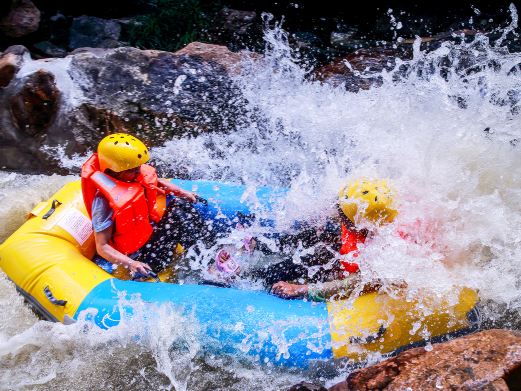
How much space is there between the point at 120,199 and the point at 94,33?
6.20 meters

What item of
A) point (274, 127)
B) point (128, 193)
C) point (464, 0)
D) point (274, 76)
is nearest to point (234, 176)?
point (274, 127)

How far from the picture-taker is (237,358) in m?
3.14

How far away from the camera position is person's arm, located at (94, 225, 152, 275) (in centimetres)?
348

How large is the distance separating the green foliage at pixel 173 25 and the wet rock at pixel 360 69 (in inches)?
113

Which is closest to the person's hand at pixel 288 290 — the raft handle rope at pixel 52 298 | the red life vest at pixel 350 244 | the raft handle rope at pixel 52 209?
the red life vest at pixel 350 244

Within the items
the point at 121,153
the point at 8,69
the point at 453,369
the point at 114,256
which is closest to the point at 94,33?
the point at 8,69

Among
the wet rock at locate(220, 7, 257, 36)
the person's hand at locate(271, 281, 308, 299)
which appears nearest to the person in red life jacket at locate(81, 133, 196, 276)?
the person's hand at locate(271, 281, 308, 299)

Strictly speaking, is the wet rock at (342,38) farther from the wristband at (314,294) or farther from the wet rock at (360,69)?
the wristband at (314,294)

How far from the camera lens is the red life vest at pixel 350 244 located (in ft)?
10.7

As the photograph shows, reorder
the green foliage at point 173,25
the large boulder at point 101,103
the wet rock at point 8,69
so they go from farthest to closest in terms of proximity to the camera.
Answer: the green foliage at point 173,25
the wet rock at point 8,69
the large boulder at point 101,103

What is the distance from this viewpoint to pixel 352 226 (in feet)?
10.8

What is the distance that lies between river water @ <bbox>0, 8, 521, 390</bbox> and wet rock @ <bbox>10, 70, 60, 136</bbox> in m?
0.62

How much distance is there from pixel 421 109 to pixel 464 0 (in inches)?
144

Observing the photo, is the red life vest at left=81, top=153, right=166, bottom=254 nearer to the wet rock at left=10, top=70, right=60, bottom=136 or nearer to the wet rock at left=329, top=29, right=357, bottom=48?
the wet rock at left=10, top=70, right=60, bottom=136
